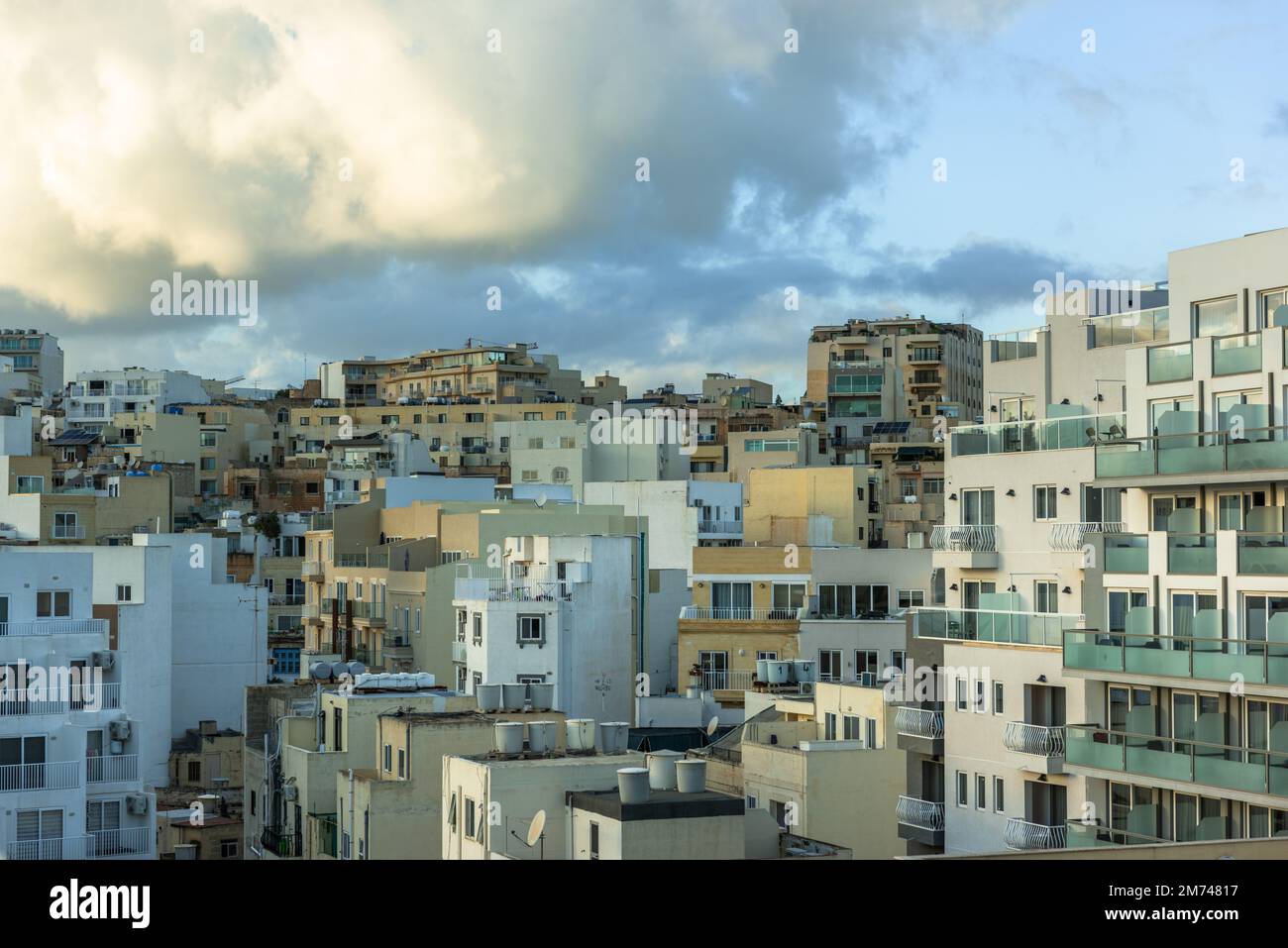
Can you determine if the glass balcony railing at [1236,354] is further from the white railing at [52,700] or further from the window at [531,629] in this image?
the window at [531,629]

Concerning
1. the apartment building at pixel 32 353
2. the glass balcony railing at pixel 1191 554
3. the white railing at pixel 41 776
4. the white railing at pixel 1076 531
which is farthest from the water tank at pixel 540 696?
the apartment building at pixel 32 353

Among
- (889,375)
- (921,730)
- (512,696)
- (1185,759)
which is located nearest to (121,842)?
(512,696)

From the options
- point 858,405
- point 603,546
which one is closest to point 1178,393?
point 603,546

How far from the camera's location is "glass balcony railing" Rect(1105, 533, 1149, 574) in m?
31.4

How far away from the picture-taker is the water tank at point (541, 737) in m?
32.2

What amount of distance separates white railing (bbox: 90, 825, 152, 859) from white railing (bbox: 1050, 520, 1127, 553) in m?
20.4

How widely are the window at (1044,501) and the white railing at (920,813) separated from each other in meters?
6.22

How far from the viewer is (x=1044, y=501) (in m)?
35.2

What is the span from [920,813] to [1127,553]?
733 cm

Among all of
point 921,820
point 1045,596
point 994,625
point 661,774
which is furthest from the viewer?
point 921,820

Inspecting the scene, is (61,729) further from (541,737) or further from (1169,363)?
(1169,363)
